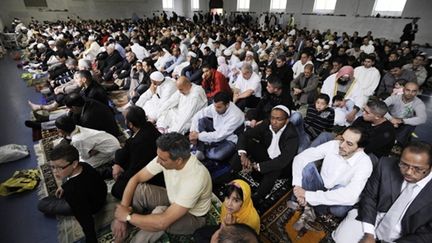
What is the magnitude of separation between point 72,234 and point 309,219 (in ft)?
7.82

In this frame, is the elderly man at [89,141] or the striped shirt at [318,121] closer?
the elderly man at [89,141]

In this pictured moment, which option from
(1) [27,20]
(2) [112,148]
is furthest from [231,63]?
(1) [27,20]

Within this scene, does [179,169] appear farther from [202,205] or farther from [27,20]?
[27,20]

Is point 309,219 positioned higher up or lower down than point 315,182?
lower down

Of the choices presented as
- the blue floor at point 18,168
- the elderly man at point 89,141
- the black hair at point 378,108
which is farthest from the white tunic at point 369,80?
the elderly man at point 89,141

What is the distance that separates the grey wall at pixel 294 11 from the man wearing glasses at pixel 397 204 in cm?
1333

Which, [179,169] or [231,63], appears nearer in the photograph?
[179,169]

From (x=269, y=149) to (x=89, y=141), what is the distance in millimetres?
2203

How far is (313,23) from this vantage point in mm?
14680

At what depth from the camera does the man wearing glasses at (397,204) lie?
1.54 metres

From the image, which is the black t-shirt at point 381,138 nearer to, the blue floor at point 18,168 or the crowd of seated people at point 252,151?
the crowd of seated people at point 252,151

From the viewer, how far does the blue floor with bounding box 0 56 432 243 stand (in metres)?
2.26

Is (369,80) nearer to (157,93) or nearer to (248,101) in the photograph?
(248,101)

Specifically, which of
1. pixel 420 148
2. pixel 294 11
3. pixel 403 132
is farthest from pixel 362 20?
pixel 420 148
